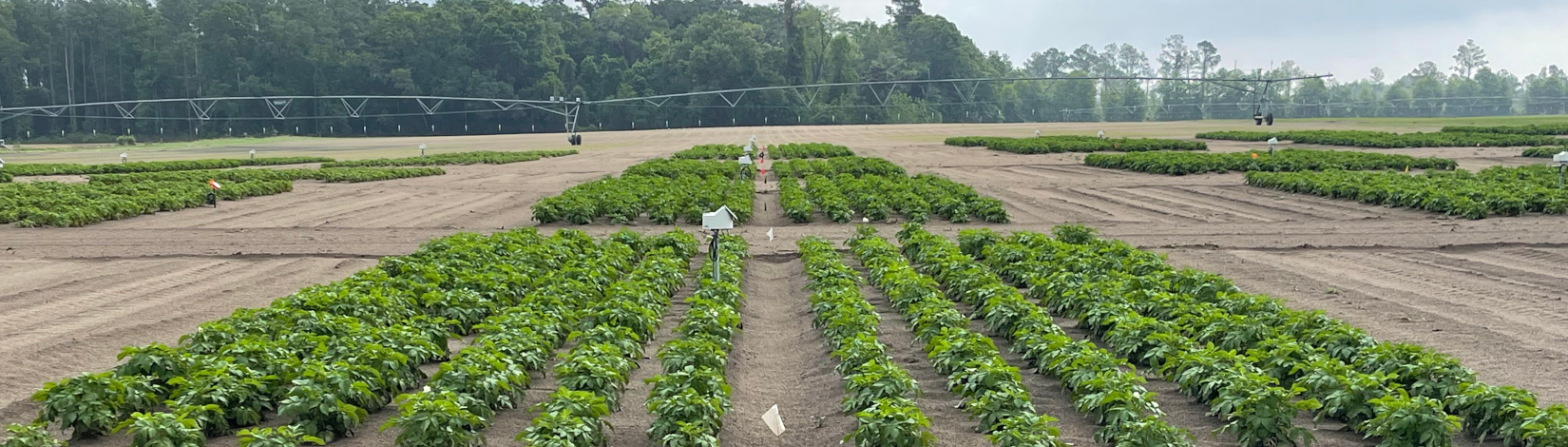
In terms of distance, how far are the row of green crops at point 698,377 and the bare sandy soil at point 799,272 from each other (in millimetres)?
337

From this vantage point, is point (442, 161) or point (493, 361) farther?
point (442, 161)

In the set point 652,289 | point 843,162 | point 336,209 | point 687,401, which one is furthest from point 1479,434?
point 843,162

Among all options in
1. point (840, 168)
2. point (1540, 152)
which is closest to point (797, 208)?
point (840, 168)

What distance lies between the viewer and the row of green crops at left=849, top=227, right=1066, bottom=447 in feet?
26.8

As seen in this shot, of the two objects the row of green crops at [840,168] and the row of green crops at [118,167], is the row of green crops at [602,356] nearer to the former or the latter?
the row of green crops at [840,168]

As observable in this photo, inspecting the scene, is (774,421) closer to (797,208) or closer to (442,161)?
(797,208)

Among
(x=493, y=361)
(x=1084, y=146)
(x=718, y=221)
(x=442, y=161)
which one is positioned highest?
(x=718, y=221)

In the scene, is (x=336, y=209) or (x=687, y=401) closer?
(x=687, y=401)

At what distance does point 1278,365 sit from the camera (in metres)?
9.99

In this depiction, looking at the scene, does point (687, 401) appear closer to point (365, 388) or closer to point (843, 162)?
point (365, 388)

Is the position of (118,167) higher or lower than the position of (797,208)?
lower

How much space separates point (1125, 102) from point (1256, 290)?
157967 millimetres

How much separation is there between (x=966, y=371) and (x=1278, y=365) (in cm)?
255

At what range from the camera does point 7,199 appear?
1094 inches
